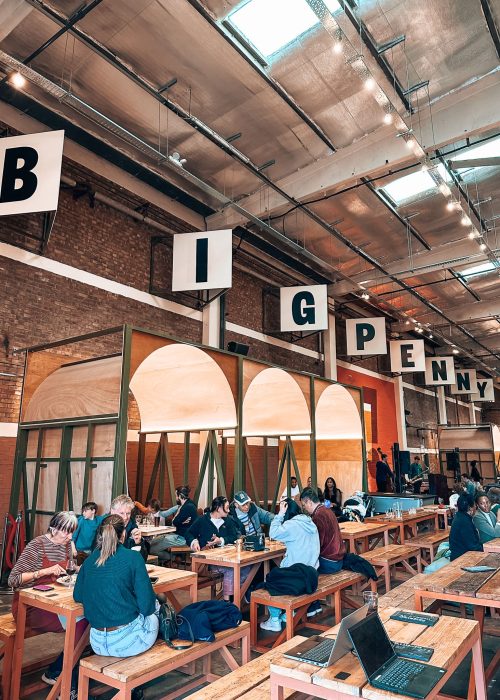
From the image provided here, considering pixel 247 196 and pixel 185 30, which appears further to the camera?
pixel 247 196

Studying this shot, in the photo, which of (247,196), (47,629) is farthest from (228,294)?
(47,629)

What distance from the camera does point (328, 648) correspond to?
7.58 ft

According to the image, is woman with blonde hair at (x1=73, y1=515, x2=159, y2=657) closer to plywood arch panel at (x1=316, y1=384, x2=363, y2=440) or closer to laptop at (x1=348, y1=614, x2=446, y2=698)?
laptop at (x1=348, y1=614, x2=446, y2=698)

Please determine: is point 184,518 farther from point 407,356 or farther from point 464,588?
point 407,356

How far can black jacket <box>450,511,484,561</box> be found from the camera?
5090mm

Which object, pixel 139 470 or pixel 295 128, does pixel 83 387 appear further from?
pixel 295 128

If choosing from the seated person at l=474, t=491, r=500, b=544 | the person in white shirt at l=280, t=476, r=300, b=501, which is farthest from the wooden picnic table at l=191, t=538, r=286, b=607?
the person in white shirt at l=280, t=476, r=300, b=501

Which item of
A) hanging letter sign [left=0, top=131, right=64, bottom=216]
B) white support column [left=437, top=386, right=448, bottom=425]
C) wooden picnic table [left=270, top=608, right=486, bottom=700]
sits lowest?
wooden picnic table [left=270, top=608, right=486, bottom=700]

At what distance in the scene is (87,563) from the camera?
3.21 metres

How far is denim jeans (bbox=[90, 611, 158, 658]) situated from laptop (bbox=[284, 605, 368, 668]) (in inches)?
48.6

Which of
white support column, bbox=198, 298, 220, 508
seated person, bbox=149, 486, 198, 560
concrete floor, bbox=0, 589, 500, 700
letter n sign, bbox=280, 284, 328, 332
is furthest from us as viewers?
letter n sign, bbox=280, 284, 328, 332

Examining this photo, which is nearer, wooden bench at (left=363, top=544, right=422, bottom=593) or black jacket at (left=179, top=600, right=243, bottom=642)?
black jacket at (left=179, top=600, right=243, bottom=642)

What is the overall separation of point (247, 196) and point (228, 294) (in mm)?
2705

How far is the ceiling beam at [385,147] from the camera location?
26.3 feet
